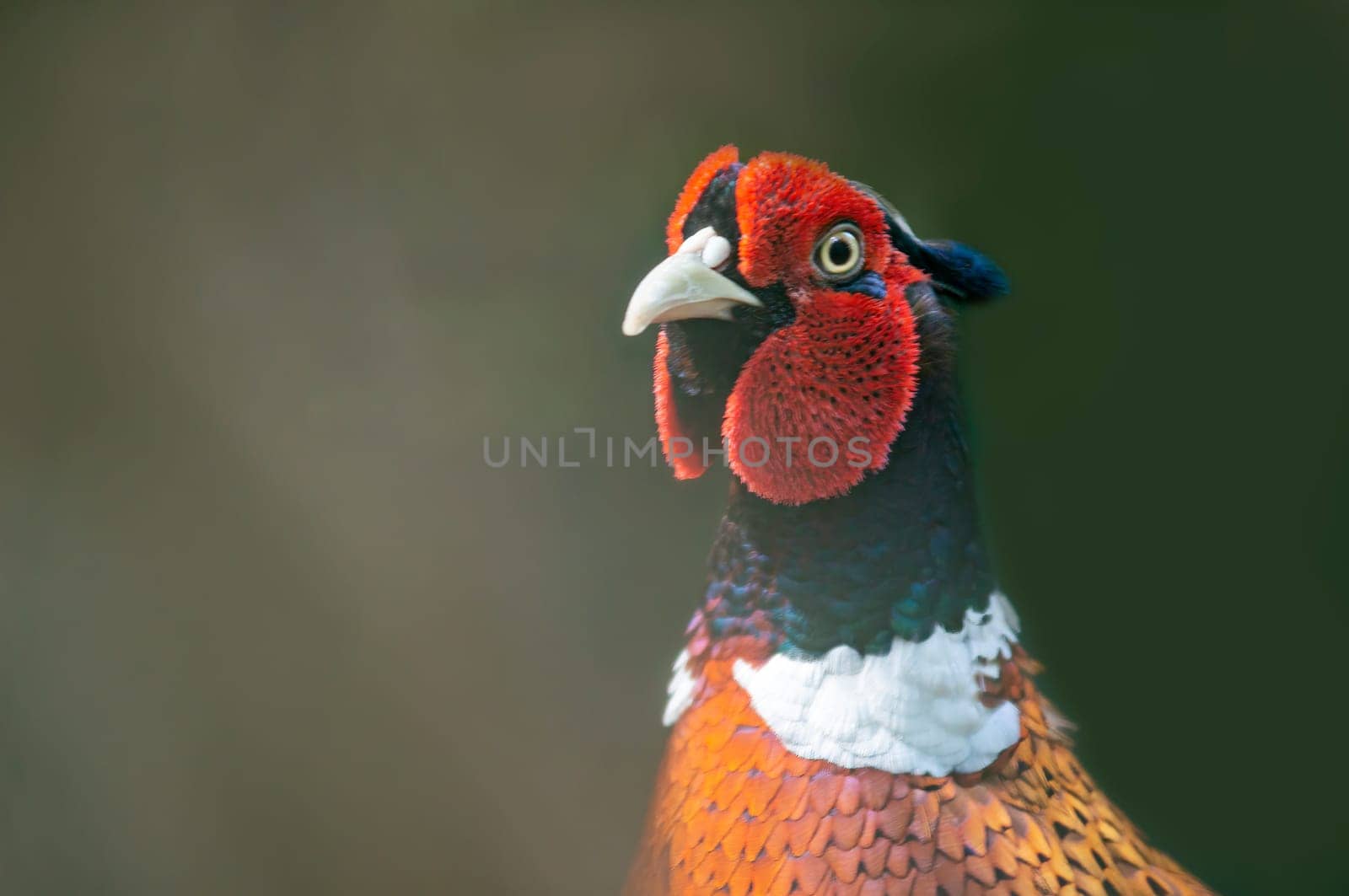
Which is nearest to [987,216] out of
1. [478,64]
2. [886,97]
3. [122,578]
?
[886,97]

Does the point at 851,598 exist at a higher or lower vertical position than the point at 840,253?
lower

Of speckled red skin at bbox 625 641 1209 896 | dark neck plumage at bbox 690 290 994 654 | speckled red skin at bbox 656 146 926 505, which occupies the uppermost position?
speckled red skin at bbox 656 146 926 505

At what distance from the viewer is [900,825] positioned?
831mm

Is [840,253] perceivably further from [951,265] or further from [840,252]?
[951,265]

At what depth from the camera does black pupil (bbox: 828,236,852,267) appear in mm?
855

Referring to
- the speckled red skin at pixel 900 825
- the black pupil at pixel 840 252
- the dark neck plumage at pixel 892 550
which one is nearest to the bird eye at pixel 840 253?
the black pupil at pixel 840 252

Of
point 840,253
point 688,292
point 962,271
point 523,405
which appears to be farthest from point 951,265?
point 523,405

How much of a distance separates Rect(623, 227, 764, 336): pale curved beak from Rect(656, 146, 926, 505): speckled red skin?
0.02 metres

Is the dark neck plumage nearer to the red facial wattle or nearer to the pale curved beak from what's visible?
the red facial wattle

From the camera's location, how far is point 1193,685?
899 millimetres

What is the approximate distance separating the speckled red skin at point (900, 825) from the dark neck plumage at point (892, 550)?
8 cm

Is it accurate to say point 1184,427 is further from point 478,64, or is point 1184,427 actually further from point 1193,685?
point 478,64

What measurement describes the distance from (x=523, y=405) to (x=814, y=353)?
0.40 m

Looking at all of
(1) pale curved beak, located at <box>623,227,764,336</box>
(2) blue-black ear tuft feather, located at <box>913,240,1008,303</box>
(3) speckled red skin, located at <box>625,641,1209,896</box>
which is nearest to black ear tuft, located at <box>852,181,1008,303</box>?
(2) blue-black ear tuft feather, located at <box>913,240,1008,303</box>
